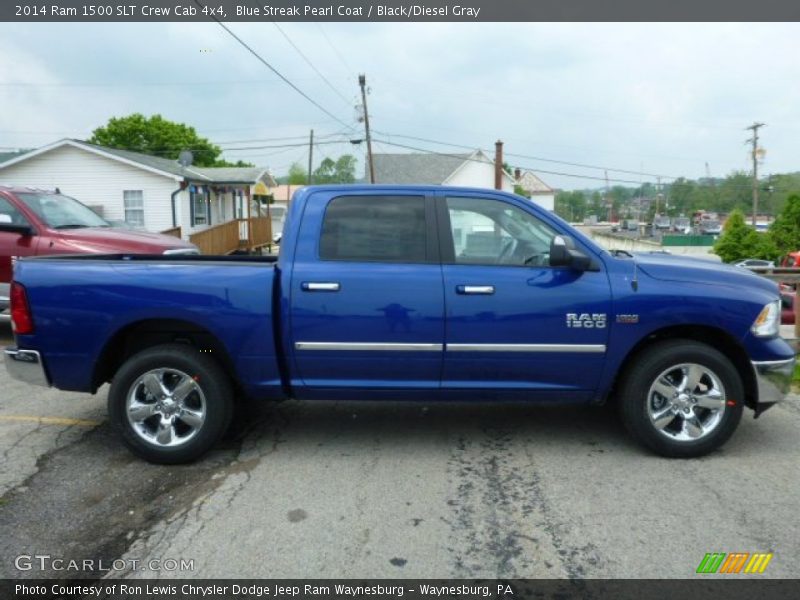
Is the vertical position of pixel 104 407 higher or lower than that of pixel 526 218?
lower

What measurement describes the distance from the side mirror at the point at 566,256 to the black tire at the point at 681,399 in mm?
780

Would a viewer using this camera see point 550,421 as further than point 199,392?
Yes

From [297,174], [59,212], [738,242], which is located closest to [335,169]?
[297,174]

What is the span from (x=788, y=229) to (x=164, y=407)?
33.7 m

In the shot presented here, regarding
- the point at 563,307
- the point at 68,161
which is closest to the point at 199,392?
the point at 563,307

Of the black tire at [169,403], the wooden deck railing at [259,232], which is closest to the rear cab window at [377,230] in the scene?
the black tire at [169,403]

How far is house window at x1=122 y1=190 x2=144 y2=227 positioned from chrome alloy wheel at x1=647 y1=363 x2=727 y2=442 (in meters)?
23.0

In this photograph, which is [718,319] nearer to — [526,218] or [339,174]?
[526,218]

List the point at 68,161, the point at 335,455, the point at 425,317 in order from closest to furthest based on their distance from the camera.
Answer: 1. the point at 425,317
2. the point at 335,455
3. the point at 68,161

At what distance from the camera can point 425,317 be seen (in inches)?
174

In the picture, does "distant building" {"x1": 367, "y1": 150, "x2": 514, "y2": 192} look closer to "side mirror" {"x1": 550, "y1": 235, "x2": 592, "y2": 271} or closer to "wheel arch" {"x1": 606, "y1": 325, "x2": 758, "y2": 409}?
"wheel arch" {"x1": 606, "y1": 325, "x2": 758, "y2": 409}

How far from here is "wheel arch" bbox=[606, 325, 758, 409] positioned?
4586mm

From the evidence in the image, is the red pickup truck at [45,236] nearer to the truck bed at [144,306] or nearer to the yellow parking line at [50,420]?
the yellow parking line at [50,420]

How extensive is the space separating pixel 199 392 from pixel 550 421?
108 inches
